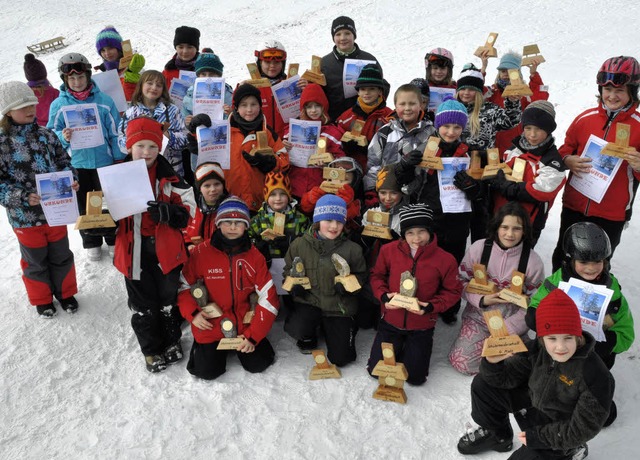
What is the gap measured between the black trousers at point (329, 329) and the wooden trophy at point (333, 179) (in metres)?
1.12

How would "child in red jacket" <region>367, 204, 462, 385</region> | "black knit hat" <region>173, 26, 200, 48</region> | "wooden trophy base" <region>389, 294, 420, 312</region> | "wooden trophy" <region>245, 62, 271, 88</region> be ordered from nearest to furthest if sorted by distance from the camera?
Result: "wooden trophy base" <region>389, 294, 420, 312</region> < "child in red jacket" <region>367, 204, 462, 385</region> < "wooden trophy" <region>245, 62, 271, 88</region> < "black knit hat" <region>173, 26, 200, 48</region>

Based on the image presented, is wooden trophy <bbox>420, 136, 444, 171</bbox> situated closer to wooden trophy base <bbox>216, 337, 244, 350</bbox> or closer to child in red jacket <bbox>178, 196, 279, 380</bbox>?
child in red jacket <bbox>178, 196, 279, 380</bbox>

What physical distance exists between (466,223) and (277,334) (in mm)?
2202

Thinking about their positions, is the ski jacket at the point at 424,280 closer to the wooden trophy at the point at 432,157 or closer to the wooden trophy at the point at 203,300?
the wooden trophy at the point at 432,157

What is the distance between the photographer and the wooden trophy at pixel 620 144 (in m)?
3.94

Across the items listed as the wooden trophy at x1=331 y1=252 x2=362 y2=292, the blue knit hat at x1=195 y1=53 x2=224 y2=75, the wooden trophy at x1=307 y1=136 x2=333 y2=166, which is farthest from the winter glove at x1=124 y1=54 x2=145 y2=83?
the wooden trophy at x1=331 y1=252 x2=362 y2=292

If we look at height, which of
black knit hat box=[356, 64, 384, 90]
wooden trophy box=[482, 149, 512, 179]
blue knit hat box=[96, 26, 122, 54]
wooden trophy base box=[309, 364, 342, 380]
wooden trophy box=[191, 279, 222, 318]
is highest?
blue knit hat box=[96, 26, 122, 54]

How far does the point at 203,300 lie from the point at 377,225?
1687 mm

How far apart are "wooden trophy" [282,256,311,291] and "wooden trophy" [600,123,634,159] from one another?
2.78 m

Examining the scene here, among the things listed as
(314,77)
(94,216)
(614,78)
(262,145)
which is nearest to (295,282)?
(262,145)

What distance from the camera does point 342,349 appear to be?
14.1ft

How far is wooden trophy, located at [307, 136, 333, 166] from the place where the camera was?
15.5 feet

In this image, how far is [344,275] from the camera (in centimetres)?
416

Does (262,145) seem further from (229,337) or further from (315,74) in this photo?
(229,337)
